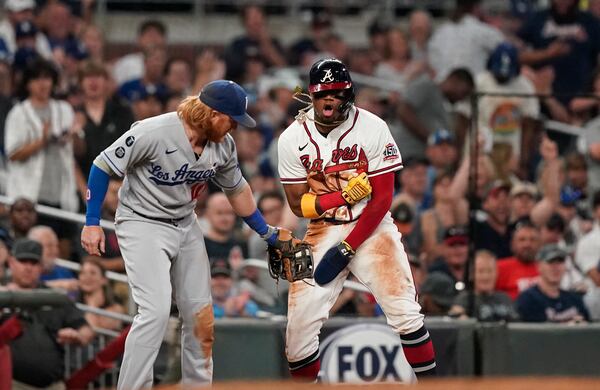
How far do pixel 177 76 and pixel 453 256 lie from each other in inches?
173

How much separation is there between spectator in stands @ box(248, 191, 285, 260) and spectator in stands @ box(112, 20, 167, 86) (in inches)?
130

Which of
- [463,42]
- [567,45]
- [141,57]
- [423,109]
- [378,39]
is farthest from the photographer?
[378,39]

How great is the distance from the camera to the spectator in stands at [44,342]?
9.80 m

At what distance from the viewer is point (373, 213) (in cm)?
847

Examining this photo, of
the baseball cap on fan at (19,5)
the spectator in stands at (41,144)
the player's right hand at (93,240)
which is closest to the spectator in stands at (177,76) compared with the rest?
the baseball cap on fan at (19,5)

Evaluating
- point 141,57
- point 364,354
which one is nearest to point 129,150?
point 364,354

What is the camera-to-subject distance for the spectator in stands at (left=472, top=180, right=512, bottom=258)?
12.3 meters

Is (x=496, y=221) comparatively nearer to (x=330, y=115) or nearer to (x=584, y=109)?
(x=584, y=109)

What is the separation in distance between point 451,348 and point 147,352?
337 cm

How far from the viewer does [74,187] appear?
1251cm

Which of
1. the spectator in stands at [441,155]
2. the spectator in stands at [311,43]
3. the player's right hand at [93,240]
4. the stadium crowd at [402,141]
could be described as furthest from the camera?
the spectator in stands at [311,43]

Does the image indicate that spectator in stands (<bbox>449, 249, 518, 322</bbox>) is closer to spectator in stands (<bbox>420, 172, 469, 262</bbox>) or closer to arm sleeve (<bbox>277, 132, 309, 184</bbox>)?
spectator in stands (<bbox>420, 172, 469, 262</bbox>)

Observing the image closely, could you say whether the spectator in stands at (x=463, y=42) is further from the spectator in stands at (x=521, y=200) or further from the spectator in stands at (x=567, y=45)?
the spectator in stands at (x=521, y=200)

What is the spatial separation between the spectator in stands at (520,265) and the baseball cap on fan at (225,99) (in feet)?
14.7
